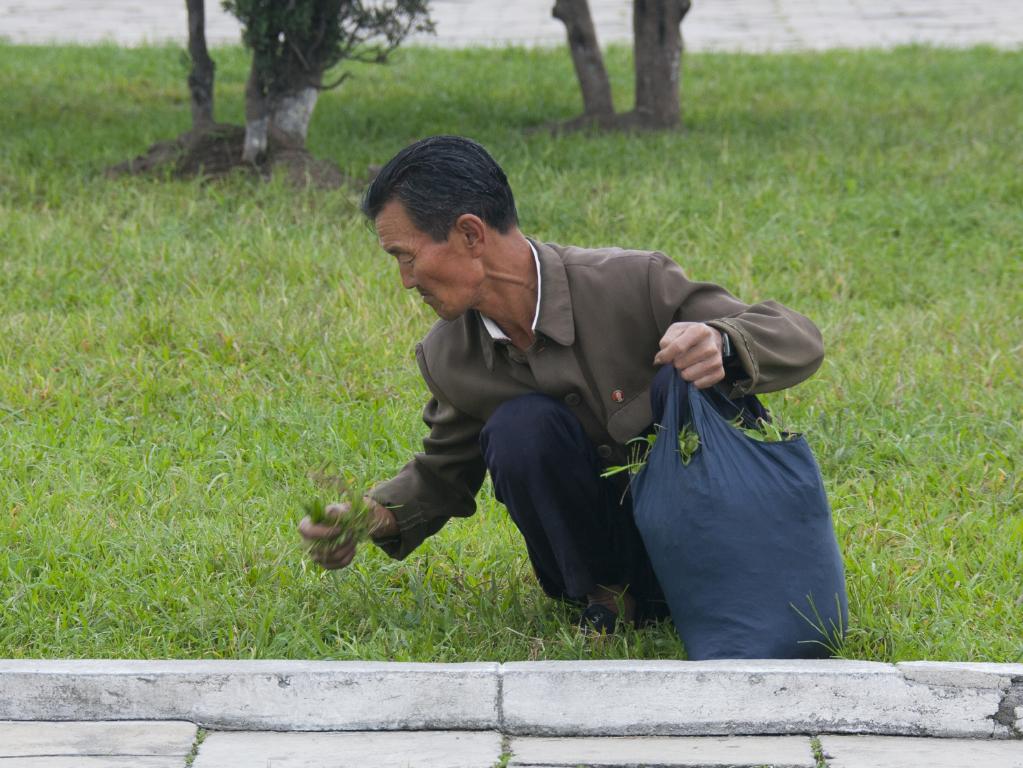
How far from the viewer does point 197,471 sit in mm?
4688

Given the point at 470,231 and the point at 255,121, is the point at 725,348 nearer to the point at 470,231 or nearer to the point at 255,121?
the point at 470,231

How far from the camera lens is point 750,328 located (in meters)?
3.18

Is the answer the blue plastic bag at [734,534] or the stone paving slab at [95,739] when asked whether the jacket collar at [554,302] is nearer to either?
the blue plastic bag at [734,534]

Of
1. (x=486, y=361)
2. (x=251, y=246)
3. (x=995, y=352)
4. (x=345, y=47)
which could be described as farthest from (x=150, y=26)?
(x=486, y=361)

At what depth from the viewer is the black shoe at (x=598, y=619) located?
3.62m

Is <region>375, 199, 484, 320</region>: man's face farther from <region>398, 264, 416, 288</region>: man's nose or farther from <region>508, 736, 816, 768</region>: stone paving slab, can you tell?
<region>508, 736, 816, 768</region>: stone paving slab

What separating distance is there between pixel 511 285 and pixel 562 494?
1.64 ft

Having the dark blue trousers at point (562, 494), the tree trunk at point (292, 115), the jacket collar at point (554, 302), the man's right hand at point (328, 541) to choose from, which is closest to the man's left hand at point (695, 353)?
the dark blue trousers at point (562, 494)

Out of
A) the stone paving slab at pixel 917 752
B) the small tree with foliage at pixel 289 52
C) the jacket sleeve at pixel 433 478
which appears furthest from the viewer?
the small tree with foliage at pixel 289 52

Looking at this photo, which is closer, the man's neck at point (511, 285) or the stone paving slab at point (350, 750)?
the stone paving slab at point (350, 750)

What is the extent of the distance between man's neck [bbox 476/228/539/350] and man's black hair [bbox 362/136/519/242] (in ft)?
0.35

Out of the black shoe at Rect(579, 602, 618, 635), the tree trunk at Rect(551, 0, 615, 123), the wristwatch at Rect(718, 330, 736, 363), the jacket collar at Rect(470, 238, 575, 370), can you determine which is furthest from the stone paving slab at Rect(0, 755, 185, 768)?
the tree trunk at Rect(551, 0, 615, 123)

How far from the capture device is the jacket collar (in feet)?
11.1

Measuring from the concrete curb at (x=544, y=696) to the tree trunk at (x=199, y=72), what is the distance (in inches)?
244
